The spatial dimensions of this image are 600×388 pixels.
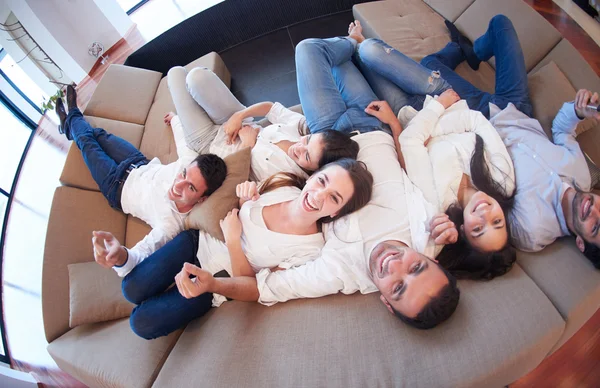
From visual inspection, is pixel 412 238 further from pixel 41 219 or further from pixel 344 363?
pixel 41 219

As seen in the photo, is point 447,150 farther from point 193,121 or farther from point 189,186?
point 193,121

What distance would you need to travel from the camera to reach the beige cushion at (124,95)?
2.47m

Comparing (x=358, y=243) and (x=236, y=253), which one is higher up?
(x=236, y=253)

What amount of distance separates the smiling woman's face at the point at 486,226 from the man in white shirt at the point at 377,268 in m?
0.17

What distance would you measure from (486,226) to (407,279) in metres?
0.42

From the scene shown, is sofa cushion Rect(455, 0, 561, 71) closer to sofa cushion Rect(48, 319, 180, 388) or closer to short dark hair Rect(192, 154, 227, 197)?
short dark hair Rect(192, 154, 227, 197)

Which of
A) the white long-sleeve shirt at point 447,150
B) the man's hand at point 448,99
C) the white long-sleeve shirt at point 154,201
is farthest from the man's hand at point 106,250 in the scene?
the man's hand at point 448,99

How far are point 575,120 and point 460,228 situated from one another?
2.94ft

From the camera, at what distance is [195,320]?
1.61 meters

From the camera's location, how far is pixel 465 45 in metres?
2.32

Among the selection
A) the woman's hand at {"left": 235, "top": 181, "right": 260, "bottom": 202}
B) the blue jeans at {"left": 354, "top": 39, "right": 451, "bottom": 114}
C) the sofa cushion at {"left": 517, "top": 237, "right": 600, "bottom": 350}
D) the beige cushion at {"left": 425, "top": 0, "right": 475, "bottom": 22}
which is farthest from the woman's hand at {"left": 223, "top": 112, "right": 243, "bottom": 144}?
the beige cushion at {"left": 425, "top": 0, "right": 475, "bottom": 22}

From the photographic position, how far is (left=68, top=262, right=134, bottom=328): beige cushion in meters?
1.69

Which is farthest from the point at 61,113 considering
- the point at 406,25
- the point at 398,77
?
the point at 406,25

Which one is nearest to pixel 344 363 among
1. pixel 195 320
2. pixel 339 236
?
pixel 339 236
